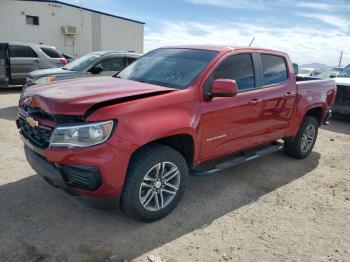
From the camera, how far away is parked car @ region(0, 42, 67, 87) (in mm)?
11977

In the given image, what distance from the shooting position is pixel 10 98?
1107 centimetres

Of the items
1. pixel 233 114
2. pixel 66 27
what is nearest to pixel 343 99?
pixel 233 114

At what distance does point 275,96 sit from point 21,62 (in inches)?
399

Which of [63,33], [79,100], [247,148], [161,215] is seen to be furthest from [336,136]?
[63,33]

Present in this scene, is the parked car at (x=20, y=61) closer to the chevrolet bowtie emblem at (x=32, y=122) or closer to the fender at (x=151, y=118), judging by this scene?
the chevrolet bowtie emblem at (x=32, y=122)

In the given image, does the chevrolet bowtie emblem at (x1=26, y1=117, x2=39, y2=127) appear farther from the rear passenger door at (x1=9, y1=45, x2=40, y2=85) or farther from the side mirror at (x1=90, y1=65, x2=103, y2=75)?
the rear passenger door at (x1=9, y1=45, x2=40, y2=85)

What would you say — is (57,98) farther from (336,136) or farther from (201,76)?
(336,136)

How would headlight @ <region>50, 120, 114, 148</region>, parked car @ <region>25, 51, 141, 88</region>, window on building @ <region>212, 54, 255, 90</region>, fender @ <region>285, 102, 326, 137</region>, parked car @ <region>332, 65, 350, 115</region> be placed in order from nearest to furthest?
1. headlight @ <region>50, 120, 114, 148</region>
2. window on building @ <region>212, 54, 255, 90</region>
3. fender @ <region>285, 102, 326, 137</region>
4. parked car @ <region>25, 51, 141, 88</region>
5. parked car @ <region>332, 65, 350, 115</region>

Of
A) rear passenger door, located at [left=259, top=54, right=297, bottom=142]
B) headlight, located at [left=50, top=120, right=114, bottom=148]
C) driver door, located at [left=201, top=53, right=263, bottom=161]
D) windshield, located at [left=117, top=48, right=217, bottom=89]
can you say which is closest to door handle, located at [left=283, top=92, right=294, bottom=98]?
rear passenger door, located at [left=259, top=54, right=297, bottom=142]

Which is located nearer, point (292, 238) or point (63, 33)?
point (292, 238)

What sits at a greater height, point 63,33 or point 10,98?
point 63,33

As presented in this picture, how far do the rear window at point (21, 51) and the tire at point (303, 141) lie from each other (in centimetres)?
992

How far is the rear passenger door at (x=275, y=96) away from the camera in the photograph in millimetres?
4758

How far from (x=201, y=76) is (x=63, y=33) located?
26.2 metres
